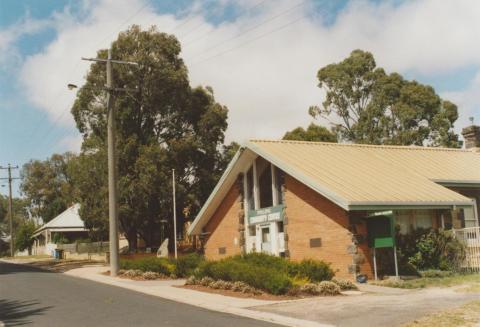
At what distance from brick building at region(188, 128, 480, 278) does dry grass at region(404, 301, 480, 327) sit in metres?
6.92

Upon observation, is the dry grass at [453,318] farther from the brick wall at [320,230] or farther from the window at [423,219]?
the window at [423,219]

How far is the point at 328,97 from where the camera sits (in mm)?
51875

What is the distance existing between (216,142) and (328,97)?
15.7 meters

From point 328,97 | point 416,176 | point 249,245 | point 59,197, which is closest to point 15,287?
point 249,245

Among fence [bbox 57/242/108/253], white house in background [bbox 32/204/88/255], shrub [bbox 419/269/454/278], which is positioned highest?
white house in background [bbox 32/204/88/255]

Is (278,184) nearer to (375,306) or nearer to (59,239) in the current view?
(375,306)

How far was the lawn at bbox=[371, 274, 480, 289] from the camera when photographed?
16.8 m

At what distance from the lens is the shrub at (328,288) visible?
15.8 m

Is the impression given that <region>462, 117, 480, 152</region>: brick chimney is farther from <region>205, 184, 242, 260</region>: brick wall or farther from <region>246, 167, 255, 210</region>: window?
<region>205, 184, 242, 260</region>: brick wall

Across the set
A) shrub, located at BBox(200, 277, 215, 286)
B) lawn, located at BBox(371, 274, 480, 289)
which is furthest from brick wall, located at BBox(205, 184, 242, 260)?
lawn, located at BBox(371, 274, 480, 289)

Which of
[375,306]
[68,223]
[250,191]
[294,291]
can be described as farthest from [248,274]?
[68,223]

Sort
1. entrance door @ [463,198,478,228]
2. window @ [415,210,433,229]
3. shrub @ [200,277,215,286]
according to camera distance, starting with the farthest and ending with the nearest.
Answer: entrance door @ [463,198,478,228], window @ [415,210,433,229], shrub @ [200,277,215,286]

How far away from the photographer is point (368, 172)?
73.6ft

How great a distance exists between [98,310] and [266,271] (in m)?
4.86
